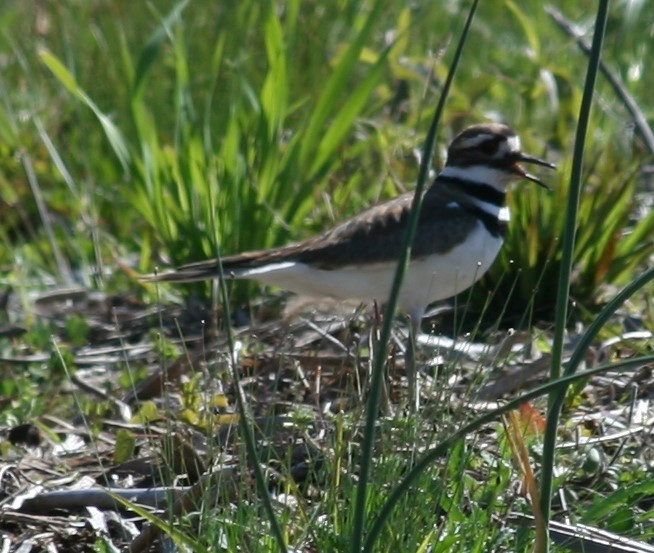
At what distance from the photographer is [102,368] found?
4941 millimetres

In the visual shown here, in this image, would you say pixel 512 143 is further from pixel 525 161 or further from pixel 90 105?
pixel 90 105

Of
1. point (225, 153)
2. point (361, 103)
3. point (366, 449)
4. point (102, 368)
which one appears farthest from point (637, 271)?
point (366, 449)

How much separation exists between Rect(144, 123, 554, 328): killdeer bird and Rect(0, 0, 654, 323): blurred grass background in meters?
0.20

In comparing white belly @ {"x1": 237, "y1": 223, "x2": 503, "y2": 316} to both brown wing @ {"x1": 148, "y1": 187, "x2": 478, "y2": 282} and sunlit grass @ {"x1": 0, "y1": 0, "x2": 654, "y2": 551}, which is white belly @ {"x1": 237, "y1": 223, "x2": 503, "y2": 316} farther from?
sunlit grass @ {"x1": 0, "y1": 0, "x2": 654, "y2": 551}

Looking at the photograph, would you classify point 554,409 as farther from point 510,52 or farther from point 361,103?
point 510,52

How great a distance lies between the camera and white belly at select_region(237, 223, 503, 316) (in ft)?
15.4

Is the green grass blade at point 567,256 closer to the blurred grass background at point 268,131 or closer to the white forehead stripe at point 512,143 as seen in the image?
the blurred grass background at point 268,131

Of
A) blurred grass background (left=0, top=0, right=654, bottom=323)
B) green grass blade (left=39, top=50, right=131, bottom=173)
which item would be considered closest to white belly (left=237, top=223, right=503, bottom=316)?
blurred grass background (left=0, top=0, right=654, bottom=323)

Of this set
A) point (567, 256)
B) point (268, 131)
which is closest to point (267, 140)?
point (268, 131)

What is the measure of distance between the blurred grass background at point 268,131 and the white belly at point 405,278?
191mm

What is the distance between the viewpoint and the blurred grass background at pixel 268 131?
5.12m

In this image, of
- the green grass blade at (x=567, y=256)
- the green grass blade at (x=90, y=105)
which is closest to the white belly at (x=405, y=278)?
the green grass blade at (x=90, y=105)

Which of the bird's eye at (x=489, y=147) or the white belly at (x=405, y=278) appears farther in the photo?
the bird's eye at (x=489, y=147)

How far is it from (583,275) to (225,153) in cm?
143
